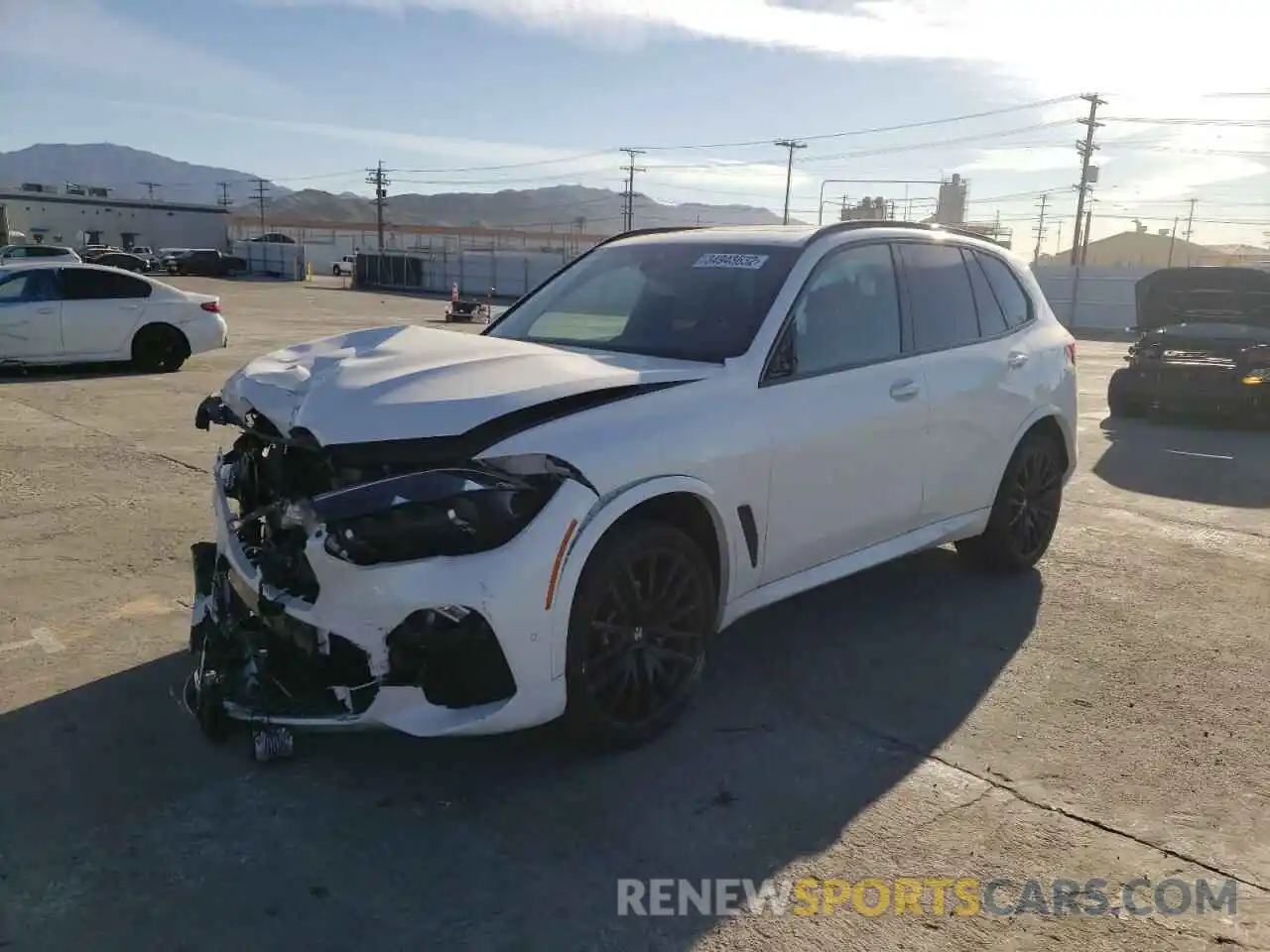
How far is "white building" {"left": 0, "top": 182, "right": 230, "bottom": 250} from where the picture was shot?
78062 millimetres

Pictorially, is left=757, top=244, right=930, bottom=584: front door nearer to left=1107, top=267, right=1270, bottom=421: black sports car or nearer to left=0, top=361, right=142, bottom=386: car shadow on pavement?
left=1107, top=267, right=1270, bottom=421: black sports car

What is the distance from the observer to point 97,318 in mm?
13820

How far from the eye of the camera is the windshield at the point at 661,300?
13.8 feet

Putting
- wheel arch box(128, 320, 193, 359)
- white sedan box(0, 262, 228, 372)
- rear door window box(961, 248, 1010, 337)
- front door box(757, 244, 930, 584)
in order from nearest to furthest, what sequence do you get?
1. front door box(757, 244, 930, 584)
2. rear door window box(961, 248, 1010, 337)
3. white sedan box(0, 262, 228, 372)
4. wheel arch box(128, 320, 193, 359)

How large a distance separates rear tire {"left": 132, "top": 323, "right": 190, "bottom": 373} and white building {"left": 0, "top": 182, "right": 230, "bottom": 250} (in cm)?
7093

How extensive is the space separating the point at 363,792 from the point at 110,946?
890 mm

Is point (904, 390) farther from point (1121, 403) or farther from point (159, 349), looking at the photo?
point (159, 349)

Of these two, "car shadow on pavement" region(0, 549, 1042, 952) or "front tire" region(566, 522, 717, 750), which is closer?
"car shadow on pavement" region(0, 549, 1042, 952)

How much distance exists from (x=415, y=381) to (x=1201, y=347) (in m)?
11.2

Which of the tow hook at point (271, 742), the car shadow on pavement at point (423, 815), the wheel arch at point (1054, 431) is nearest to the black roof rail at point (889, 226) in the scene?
the wheel arch at point (1054, 431)

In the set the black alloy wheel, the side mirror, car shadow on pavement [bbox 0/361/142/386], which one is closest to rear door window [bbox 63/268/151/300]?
car shadow on pavement [bbox 0/361/142/386]

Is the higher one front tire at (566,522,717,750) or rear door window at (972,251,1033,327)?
rear door window at (972,251,1033,327)

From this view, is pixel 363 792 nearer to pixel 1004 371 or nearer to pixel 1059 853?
pixel 1059 853

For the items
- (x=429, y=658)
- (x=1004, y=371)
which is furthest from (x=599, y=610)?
(x=1004, y=371)
